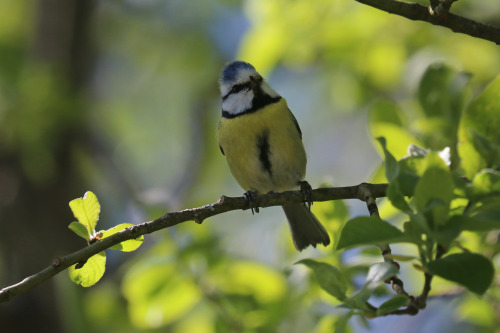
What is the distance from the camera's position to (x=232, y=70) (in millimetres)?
3961

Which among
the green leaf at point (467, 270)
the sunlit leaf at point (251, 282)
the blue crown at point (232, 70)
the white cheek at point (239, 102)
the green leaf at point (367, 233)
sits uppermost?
the blue crown at point (232, 70)

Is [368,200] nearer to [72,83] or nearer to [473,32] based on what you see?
[473,32]

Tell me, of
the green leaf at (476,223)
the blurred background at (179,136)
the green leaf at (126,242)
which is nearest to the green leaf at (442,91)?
the blurred background at (179,136)

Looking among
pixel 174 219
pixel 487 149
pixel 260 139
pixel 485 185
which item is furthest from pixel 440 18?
pixel 260 139

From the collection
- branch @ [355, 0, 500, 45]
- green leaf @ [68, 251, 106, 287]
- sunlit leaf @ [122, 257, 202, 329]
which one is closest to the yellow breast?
sunlit leaf @ [122, 257, 202, 329]

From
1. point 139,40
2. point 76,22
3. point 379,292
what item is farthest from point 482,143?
point 139,40

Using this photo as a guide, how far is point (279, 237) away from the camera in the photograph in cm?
305

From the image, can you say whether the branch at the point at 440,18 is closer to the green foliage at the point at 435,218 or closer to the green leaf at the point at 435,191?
the green foliage at the point at 435,218

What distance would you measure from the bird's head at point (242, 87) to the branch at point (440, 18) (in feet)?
6.57

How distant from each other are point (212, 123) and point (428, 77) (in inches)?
168

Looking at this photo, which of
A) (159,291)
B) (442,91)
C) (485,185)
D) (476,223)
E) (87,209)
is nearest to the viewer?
(476,223)

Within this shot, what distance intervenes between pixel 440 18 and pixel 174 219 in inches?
41.5

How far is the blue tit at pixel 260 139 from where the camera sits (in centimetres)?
368

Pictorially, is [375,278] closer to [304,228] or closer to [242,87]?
[304,228]
